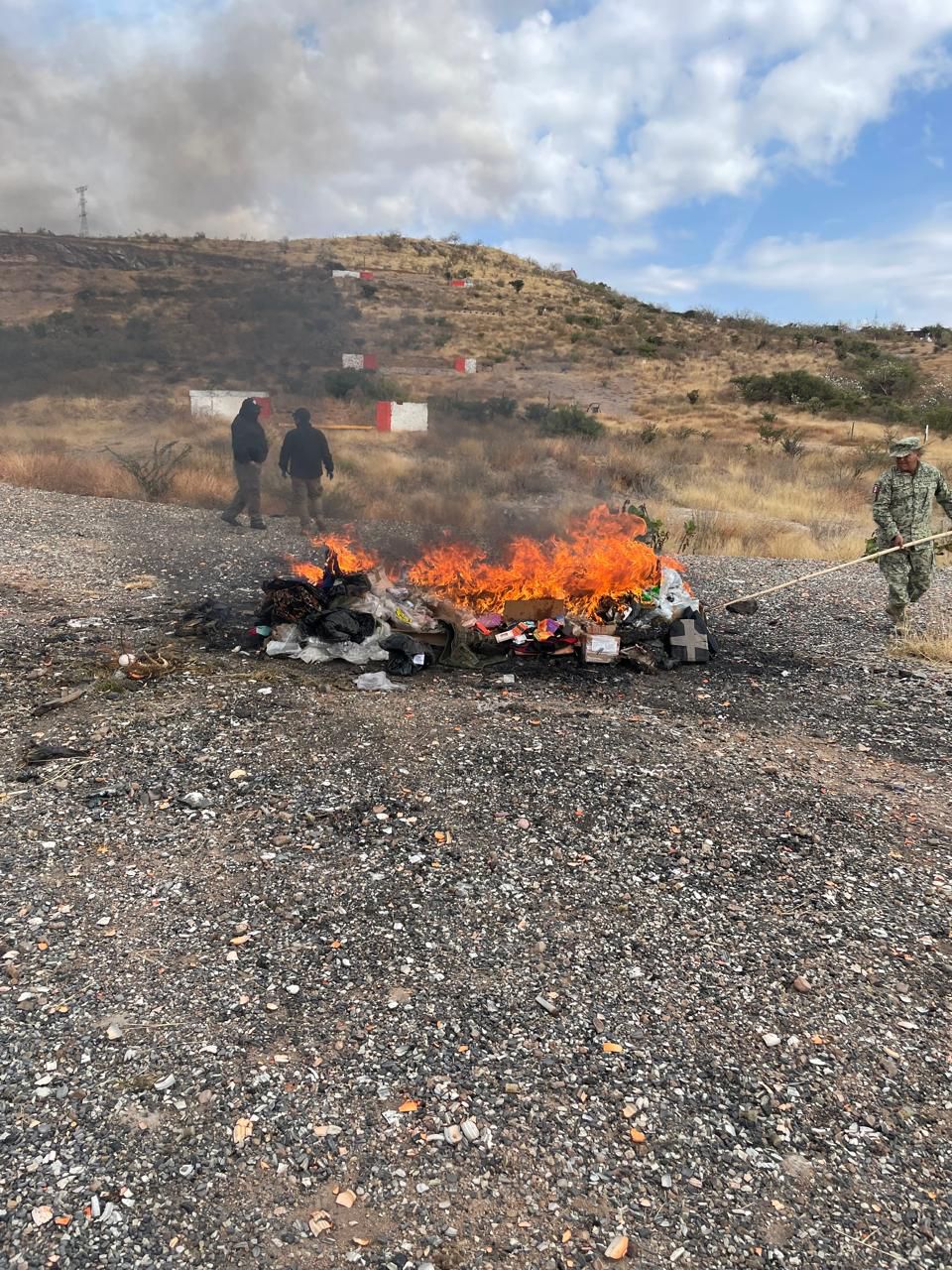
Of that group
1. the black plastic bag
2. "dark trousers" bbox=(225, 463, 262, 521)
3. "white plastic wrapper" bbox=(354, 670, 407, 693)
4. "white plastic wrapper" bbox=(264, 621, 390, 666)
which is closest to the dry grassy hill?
"dark trousers" bbox=(225, 463, 262, 521)

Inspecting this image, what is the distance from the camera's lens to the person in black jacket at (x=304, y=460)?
11086 mm

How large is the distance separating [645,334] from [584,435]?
2323 centimetres

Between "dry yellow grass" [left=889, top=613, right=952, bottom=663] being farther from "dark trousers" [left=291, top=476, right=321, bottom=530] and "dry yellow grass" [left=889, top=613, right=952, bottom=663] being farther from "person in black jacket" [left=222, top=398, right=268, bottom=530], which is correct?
"person in black jacket" [left=222, top=398, right=268, bottom=530]

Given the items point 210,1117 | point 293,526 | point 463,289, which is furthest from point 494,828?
point 463,289

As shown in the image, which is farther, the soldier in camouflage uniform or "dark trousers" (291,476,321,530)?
"dark trousers" (291,476,321,530)

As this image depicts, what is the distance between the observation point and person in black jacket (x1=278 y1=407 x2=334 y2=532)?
1109 centimetres

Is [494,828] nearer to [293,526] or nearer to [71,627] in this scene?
[71,627]

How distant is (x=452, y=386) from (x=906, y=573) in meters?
21.6

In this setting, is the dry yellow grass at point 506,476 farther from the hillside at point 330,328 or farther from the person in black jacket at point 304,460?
the hillside at point 330,328

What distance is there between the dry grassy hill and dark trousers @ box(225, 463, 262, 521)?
1.63 m

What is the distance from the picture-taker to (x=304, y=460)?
11.2 meters

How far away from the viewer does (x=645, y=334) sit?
40.3 m

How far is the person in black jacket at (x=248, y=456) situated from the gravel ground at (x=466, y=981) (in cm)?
629

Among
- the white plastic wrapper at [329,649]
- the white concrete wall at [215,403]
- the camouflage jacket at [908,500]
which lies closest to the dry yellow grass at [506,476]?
the white concrete wall at [215,403]
